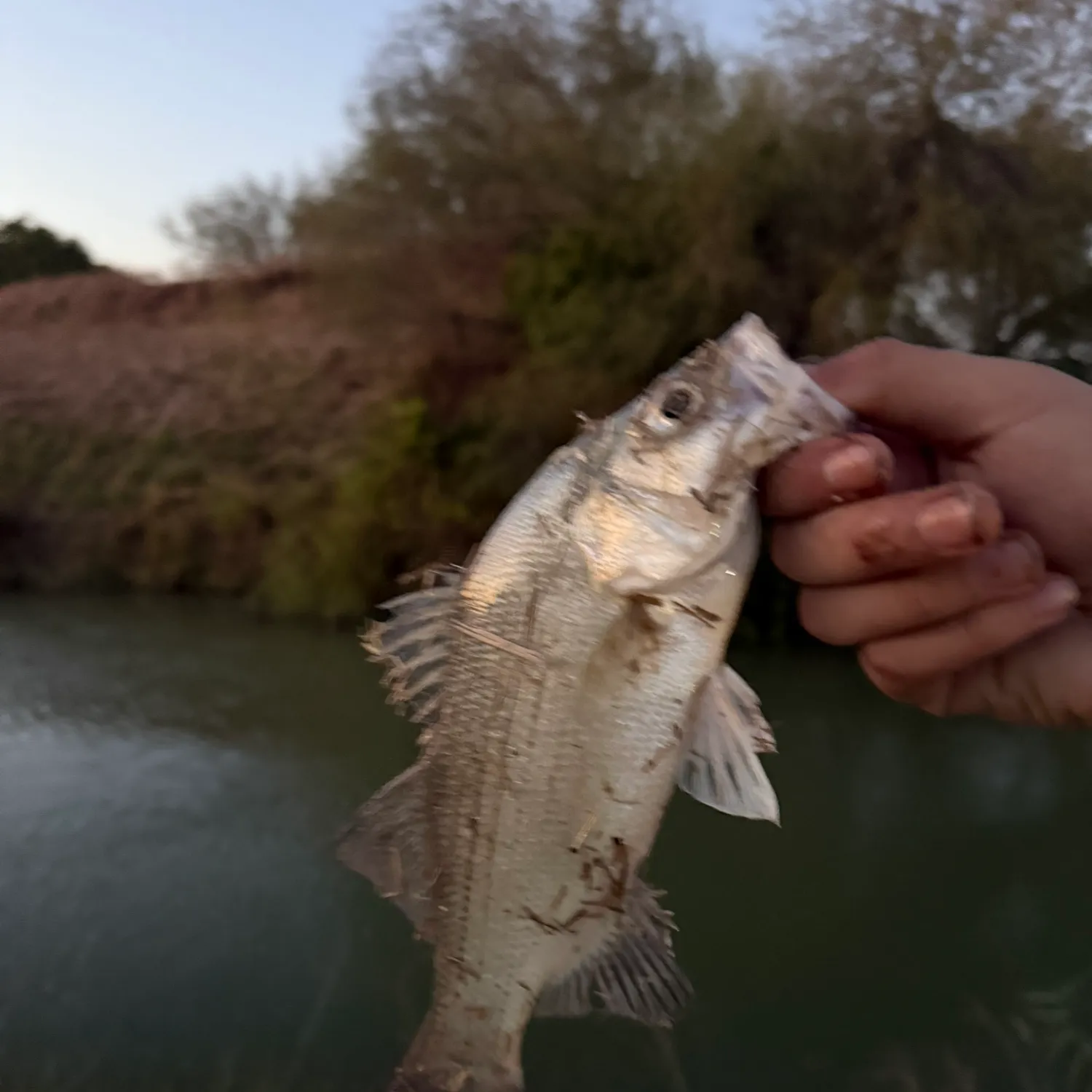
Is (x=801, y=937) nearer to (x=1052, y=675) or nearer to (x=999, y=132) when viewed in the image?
(x=1052, y=675)

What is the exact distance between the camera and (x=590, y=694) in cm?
98

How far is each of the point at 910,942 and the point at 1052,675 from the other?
1777mm

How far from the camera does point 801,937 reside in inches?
106

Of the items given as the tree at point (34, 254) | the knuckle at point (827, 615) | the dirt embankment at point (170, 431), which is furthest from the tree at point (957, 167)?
the tree at point (34, 254)

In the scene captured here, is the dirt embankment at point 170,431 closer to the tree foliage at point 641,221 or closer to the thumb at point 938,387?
the tree foliage at point 641,221

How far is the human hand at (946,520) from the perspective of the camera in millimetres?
989

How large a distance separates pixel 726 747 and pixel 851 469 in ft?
1.18

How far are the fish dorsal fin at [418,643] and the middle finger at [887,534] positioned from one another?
46 cm

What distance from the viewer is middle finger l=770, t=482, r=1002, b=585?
3.06 ft

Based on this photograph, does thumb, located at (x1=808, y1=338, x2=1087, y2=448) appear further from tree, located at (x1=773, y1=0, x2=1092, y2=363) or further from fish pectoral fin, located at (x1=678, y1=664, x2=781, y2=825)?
tree, located at (x1=773, y1=0, x2=1092, y2=363)

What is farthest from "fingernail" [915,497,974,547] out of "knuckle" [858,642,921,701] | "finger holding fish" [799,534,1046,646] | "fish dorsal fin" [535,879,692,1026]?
"fish dorsal fin" [535,879,692,1026]

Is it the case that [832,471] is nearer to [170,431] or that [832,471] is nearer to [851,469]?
[851,469]

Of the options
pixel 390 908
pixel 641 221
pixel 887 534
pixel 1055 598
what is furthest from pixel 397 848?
pixel 641 221

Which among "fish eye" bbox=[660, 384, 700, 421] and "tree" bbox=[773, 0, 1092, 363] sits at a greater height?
"tree" bbox=[773, 0, 1092, 363]
